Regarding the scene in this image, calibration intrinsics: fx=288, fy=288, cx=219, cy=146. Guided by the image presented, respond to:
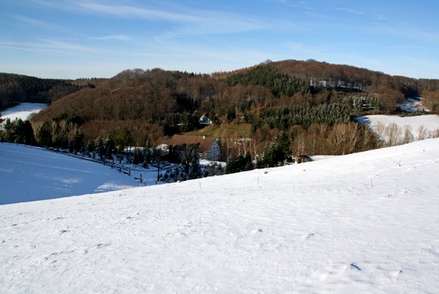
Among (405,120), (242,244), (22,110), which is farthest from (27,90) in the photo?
(242,244)

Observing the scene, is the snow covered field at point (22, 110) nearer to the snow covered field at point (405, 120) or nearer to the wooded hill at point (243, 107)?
the wooded hill at point (243, 107)

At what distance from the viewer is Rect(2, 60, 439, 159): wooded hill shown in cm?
5422

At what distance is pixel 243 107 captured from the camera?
310 ft

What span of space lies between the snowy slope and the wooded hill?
23.5 meters

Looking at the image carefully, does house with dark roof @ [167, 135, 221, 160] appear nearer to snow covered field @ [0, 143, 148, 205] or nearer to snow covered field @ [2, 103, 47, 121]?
snow covered field @ [0, 143, 148, 205]

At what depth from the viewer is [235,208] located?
740 centimetres

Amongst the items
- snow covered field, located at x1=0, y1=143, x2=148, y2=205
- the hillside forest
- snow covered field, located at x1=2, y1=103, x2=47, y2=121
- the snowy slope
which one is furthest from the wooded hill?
the snowy slope

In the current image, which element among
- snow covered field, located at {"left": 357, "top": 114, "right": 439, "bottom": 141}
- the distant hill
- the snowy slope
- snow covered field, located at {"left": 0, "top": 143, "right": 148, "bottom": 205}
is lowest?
snow covered field, located at {"left": 0, "top": 143, "right": 148, "bottom": 205}

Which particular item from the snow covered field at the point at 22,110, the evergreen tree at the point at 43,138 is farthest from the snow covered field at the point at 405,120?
the snow covered field at the point at 22,110

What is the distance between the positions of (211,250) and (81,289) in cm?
200

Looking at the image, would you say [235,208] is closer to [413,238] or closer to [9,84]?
[413,238]

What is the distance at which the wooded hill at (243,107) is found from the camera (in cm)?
5422

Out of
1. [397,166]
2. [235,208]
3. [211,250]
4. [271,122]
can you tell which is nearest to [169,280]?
[211,250]

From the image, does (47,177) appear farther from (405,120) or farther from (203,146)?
(405,120)
